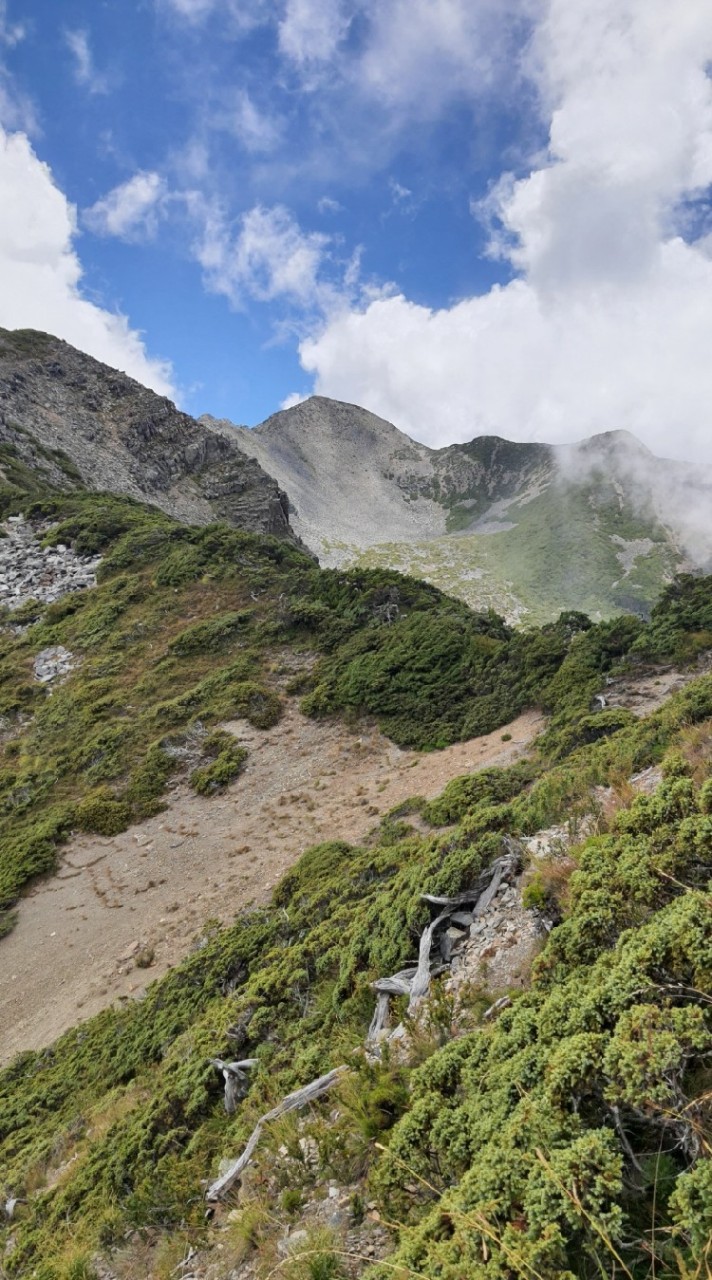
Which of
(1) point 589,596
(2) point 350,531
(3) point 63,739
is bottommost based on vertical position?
(1) point 589,596

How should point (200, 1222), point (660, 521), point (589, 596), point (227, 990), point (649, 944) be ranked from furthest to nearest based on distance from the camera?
point (660, 521) < point (589, 596) < point (227, 990) < point (200, 1222) < point (649, 944)

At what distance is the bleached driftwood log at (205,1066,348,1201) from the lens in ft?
15.9

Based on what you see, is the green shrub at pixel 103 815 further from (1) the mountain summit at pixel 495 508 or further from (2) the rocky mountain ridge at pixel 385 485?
(1) the mountain summit at pixel 495 508

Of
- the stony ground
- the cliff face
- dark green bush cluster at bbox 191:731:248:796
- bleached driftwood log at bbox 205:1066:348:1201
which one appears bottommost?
bleached driftwood log at bbox 205:1066:348:1201

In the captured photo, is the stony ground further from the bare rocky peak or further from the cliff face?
the bare rocky peak

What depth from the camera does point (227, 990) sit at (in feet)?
30.1

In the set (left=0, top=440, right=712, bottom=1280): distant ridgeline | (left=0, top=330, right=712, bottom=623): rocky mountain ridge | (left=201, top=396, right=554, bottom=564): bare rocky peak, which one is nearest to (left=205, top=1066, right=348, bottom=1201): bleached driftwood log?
(left=0, top=440, right=712, bottom=1280): distant ridgeline

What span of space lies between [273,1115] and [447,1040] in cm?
179

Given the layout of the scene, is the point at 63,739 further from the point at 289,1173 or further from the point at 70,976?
the point at 289,1173

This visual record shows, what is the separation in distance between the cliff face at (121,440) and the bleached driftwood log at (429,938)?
5495 centimetres

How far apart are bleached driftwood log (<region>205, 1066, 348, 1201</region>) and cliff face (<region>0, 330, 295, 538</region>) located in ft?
183

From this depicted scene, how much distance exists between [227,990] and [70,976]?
538cm

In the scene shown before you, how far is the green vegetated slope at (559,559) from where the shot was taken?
8769 cm

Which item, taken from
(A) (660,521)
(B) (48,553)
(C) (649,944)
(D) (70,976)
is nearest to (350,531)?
(A) (660,521)
